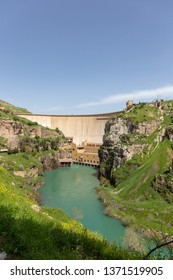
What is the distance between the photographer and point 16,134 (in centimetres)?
7025

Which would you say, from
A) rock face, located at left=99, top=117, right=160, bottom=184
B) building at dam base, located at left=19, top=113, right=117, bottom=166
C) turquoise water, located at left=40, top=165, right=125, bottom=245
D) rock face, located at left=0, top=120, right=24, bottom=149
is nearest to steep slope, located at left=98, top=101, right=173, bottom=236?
rock face, located at left=99, top=117, right=160, bottom=184

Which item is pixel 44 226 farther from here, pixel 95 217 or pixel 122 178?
pixel 122 178

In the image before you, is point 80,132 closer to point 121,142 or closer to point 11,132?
point 11,132

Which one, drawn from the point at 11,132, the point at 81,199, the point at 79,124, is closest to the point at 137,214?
the point at 81,199

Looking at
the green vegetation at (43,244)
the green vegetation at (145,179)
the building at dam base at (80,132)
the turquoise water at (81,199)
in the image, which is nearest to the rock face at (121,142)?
the green vegetation at (145,179)

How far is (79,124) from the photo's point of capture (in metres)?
97.1

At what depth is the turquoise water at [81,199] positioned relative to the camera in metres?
29.6

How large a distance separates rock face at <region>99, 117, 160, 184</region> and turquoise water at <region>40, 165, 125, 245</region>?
4949 millimetres

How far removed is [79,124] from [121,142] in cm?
4590

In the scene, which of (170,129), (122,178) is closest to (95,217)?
(122,178)

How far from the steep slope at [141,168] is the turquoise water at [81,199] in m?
1.80

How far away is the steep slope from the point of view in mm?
31922

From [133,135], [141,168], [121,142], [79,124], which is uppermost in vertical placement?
[79,124]

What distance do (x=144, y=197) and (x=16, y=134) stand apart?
45.7 metres
